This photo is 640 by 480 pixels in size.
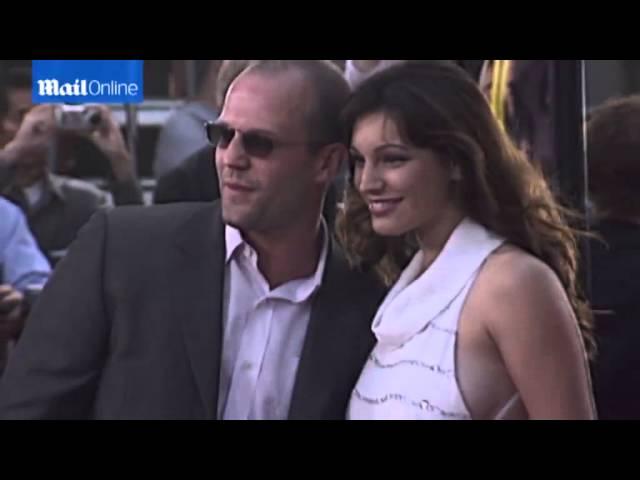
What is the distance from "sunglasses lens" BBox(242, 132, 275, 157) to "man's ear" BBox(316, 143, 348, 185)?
0.12 meters

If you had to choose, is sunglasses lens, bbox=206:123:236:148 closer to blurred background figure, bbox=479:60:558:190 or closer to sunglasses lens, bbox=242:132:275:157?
sunglasses lens, bbox=242:132:275:157

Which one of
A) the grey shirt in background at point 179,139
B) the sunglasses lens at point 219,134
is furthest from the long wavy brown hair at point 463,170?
the grey shirt in background at point 179,139

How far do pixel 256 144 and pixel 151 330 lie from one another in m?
0.46

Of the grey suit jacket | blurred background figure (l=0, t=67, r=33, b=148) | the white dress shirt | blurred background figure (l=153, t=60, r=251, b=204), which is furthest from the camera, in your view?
blurred background figure (l=0, t=67, r=33, b=148)

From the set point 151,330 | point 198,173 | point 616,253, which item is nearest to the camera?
point 151,330

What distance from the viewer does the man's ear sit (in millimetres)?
2227

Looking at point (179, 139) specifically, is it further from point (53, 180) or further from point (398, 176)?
point (398, 176)

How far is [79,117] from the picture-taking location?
2.43m

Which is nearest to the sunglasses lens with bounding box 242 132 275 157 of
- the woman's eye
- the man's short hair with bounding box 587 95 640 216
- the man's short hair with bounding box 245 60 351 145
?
the man's short hair with bounding box 245 60 351 145

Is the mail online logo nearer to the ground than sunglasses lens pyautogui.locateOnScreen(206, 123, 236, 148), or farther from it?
farther from it

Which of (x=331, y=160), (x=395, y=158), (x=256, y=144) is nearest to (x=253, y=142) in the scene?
(x=256, y=144)

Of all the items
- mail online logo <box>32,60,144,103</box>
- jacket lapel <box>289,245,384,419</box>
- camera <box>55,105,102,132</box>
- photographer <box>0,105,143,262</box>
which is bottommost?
jacket lapel <box>289,245,384,419</box>

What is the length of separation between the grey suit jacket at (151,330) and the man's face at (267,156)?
72mm
